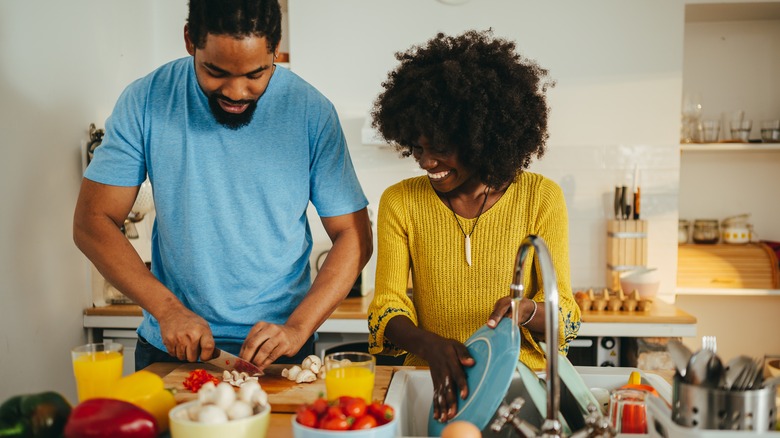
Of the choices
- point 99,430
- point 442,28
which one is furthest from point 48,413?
point 442,28

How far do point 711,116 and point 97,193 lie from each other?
2.86 metres

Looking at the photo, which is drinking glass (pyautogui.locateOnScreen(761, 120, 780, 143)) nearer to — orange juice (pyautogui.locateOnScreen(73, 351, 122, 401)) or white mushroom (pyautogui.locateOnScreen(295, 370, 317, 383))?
white mushroom (pyautogui.locateOnScreen(295, 370, 317, 383))

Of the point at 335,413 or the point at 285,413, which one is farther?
the point at 285,413

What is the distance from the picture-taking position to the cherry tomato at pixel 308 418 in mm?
934

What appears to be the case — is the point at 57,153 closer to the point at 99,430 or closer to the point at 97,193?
the point at 97,193

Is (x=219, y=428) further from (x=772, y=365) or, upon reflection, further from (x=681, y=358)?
(x=772, y=365)

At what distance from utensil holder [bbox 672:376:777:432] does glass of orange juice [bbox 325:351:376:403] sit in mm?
501

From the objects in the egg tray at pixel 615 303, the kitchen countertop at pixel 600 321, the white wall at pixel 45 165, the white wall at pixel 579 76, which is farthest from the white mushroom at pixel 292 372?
the white wall at pixel 579 76

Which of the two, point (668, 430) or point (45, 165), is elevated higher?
point (45, 165)

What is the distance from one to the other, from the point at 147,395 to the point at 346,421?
0.33 metres

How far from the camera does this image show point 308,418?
94cm

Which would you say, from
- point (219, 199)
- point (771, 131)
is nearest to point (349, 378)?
point (219, 199)

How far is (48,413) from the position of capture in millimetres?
958

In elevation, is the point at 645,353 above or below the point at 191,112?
below
